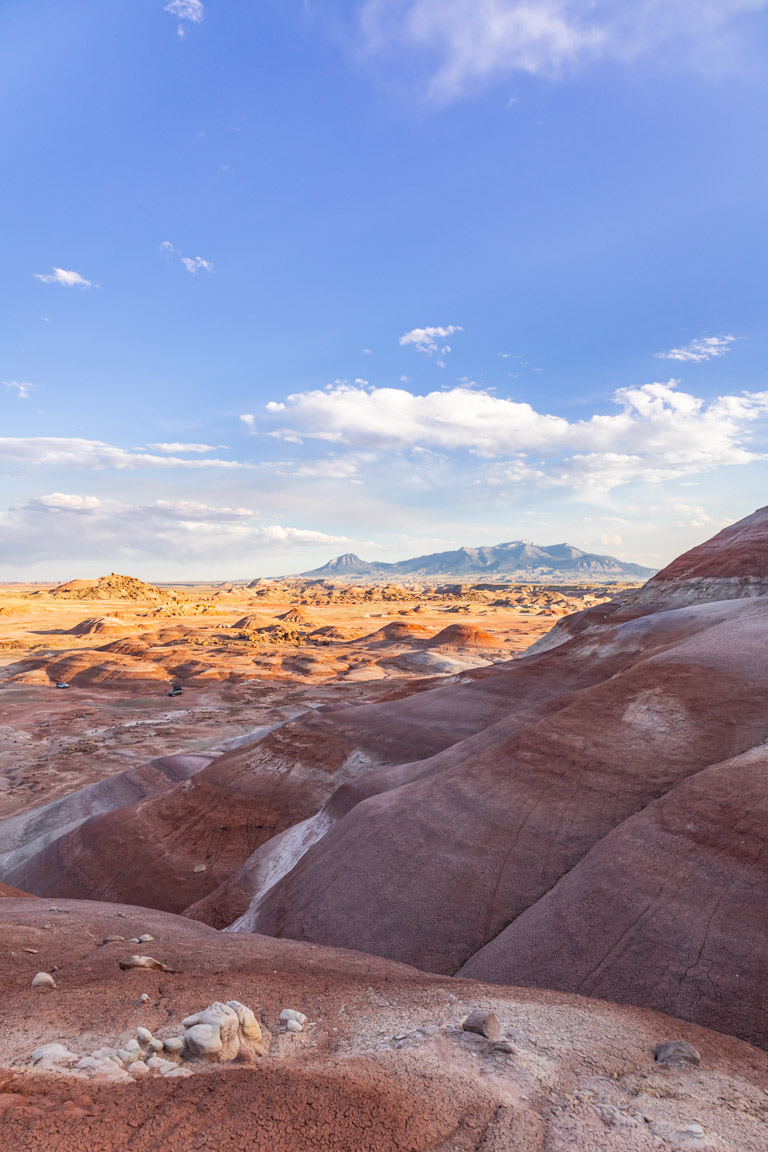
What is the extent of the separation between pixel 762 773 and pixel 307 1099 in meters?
10.4

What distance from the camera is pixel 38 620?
132500mm

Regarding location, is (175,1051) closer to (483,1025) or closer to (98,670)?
(483,1025)

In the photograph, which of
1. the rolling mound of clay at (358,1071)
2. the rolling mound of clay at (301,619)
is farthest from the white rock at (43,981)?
the rolling mound of clay at (301,619)

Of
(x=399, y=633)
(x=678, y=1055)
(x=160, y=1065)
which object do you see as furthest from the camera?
(x=399, y=633)

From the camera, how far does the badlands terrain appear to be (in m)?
5.06

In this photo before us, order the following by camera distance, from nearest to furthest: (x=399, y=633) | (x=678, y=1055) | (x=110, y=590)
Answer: (x=678, y=1055) → (x=399, y=633) → (x=110, y=590)

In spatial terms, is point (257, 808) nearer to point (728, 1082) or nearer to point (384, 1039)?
point (384, 1039)

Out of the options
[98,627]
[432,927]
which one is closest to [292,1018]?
[432,927]

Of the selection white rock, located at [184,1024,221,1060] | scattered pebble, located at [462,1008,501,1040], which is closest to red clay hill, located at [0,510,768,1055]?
scattered pebble, located at [462,1008,501,1040]

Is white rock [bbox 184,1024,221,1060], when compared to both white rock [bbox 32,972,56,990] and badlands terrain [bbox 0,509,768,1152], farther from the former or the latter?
white rock [bbox 32,972,56,990]

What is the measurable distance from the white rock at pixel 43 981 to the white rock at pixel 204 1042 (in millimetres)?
2941

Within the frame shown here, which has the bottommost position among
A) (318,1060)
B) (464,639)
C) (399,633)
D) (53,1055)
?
(464,639)

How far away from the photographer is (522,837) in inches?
516

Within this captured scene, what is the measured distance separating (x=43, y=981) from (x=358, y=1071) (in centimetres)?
456
